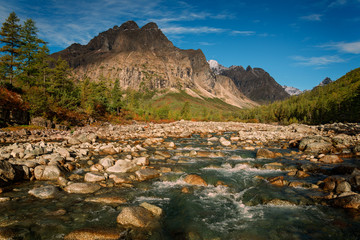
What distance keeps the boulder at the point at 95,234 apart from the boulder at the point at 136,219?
1.55 ft

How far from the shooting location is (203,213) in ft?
24.0

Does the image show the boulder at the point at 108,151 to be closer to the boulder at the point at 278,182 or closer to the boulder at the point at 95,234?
the boulder at the point at 95,234

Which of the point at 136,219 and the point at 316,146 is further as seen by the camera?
the point at 316,146

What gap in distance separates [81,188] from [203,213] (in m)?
5.88

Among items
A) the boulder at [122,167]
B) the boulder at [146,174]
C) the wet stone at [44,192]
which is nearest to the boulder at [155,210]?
the boulder at [146,174]

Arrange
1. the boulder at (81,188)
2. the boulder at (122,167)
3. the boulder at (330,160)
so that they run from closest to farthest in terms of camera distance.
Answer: the boulder at (81,188), the boulder at (122,167), the boulder at (330,160)

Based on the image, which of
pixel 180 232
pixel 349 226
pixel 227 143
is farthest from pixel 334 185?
pixel 227 143

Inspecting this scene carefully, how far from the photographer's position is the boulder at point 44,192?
8.05 meters

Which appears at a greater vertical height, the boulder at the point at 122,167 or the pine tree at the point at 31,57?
the pine tree at the point at 31,57

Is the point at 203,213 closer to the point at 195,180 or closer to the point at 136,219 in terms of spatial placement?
the point at 136,219

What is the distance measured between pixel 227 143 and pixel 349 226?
56.4ft

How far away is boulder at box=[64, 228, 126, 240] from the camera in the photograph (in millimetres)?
5391

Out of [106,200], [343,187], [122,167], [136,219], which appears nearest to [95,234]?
[136,219]

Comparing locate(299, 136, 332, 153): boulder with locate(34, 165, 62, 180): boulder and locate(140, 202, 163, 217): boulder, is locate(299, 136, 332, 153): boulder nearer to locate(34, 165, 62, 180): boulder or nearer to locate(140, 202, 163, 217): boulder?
locate(140, 202, 163, 217): boulder
